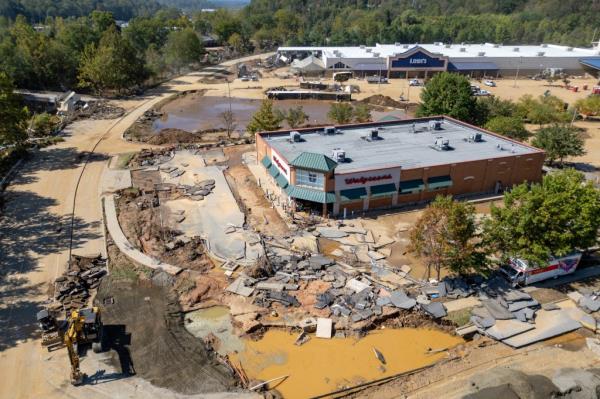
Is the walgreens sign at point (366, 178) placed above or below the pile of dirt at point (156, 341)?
above

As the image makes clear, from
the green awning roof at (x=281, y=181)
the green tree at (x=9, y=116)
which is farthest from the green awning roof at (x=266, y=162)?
the green tree at (x=9, y=116)

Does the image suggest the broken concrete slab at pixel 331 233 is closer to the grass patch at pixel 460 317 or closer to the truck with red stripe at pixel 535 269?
the grass patch at pixel 460 317

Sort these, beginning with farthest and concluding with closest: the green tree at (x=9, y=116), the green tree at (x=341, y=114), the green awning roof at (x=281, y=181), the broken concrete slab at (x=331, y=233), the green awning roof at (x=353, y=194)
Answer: the green tree at (x=341, y=114) < the green tree at (x=9, y=116) < the green awning roof at (x=281, y=181) < the green awning roof at (x=353, y=194) < the broken concrete slab at (x=331, y=233)

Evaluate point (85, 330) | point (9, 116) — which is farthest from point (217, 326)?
point (9, 116)

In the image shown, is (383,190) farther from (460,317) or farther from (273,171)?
(460,317)

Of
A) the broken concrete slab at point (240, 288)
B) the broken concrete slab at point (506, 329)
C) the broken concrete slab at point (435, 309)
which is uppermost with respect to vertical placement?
the broken concrete slab at point (240, 288)

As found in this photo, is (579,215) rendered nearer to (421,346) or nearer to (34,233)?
(421,346)

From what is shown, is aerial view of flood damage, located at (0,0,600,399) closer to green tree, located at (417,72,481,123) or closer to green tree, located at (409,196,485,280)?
green tree, located at (409,196,485,280)

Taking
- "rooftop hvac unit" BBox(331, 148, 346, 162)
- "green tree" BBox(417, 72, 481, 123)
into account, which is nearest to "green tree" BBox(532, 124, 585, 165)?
"green tree" BBox(417, 72, 481, 123)
